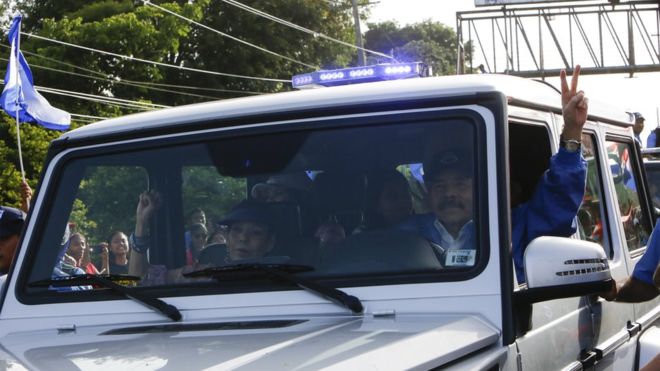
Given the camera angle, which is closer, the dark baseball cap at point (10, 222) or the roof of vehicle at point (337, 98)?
the roof of vehicle at point (337, 98)

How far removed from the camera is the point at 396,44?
301 ft

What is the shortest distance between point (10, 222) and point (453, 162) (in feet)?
10.6

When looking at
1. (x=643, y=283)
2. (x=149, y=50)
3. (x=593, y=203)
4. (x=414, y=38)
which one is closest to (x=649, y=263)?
(x=643, y=283)

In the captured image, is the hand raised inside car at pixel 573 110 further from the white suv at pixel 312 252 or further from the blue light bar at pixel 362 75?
the blue light bar at pixel 362 75

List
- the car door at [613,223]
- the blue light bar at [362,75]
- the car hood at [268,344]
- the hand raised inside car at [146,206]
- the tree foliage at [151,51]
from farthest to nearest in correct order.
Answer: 1. the tree foliage at [151,51]
2. the blue light bar at [362,75]
3. the car door at [613,223]
4. the hand raised inside car at [146,206]
5. the car hood at [268,344]

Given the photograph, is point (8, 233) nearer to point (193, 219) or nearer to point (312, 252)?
point (193, 219)

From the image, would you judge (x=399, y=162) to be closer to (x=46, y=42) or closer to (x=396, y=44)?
(x=46, y=42)

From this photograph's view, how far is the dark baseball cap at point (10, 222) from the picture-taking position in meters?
6.11

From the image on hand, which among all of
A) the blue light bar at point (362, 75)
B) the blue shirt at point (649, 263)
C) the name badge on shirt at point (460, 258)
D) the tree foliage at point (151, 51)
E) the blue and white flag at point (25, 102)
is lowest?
the blue shirt at point (649, 263)

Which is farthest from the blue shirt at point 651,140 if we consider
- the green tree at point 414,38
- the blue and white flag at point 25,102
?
the green tree at point 414,38

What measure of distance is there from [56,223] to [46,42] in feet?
105

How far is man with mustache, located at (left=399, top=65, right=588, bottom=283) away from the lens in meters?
3.72

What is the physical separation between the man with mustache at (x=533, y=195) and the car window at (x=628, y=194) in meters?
1.03

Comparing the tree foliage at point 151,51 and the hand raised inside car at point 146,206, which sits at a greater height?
the tree foliage at point 151,51
